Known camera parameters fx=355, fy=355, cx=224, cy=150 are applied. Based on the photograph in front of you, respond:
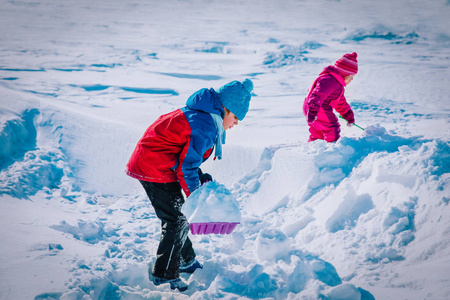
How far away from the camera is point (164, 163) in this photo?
1833mm

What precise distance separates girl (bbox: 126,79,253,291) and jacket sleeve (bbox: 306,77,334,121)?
142 cm

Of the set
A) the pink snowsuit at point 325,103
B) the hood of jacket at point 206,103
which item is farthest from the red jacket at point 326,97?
the hood of jacket at point 206,103

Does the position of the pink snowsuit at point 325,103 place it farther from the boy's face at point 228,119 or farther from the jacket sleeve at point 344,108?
the boy's face at point 228,119

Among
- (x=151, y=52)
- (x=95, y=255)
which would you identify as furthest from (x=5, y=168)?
(x=151, y=52)

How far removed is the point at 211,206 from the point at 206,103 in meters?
0.52

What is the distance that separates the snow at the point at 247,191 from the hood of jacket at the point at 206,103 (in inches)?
15.0

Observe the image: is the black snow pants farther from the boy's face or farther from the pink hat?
the pink hat

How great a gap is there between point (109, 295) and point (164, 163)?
76 centimetres

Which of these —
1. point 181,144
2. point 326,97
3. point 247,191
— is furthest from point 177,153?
point 326,97

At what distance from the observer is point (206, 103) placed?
1.82m

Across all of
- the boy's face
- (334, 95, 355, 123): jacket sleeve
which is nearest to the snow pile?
the boy's face

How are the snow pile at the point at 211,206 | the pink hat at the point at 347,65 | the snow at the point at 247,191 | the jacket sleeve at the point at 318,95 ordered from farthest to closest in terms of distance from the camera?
1. the pink hat at the point at 347,65
2. the jacket sleeve at the point at 318,95
3. the snow at the point at 247,191
4. the snow pile at the point at 211,206

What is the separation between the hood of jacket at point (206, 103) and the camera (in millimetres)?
1815

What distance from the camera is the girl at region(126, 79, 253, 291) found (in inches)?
69.6
